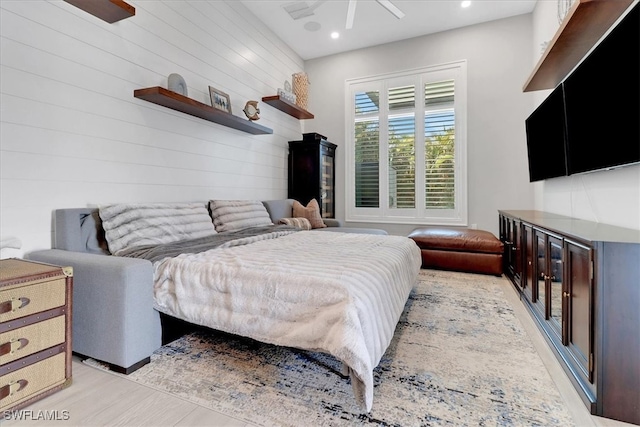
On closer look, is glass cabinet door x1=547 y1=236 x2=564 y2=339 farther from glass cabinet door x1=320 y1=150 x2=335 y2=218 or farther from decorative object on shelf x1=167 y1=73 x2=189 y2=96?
glass cabinet door x1=320 y1=150 x2=335 y2=218

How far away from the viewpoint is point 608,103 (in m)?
1.80

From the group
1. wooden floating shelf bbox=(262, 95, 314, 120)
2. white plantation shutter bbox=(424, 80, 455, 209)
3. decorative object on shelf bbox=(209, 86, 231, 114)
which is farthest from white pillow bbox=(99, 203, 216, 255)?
white plantation shutter bbox=(424, 80, 455, 209)

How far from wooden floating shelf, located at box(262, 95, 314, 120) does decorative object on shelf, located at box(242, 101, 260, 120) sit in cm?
41

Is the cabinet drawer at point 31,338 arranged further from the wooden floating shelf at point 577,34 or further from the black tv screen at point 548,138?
the black tv screen at point 548,138

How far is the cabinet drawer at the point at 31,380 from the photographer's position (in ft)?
4.32

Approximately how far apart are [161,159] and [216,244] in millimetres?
1139

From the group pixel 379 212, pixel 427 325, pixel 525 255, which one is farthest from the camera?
pixel 379 212

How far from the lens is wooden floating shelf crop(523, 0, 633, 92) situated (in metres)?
1.79

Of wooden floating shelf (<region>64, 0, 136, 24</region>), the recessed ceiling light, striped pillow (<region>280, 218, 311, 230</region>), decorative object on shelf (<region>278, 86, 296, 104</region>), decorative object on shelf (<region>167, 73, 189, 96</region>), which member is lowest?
striped pillow (<region>280, 218, 311, 230</region>)

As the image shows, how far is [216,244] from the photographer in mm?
2311

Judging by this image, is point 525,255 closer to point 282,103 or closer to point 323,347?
point 323,347

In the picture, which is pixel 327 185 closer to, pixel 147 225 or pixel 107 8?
pixel 147 225

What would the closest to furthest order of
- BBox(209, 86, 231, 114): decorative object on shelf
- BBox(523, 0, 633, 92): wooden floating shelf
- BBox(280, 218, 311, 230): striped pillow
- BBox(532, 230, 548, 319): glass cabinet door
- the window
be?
BBox(523, 0, 633, 92): wooden floating shelf, BBox(532, 230, 548, 319): glass cabinet door, BBox(209, 86, 231, 114): decorative object on shelf, BBox(280, 218, 311, 230): striped pillow, the window

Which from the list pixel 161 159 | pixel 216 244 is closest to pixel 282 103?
pixel 161 159
